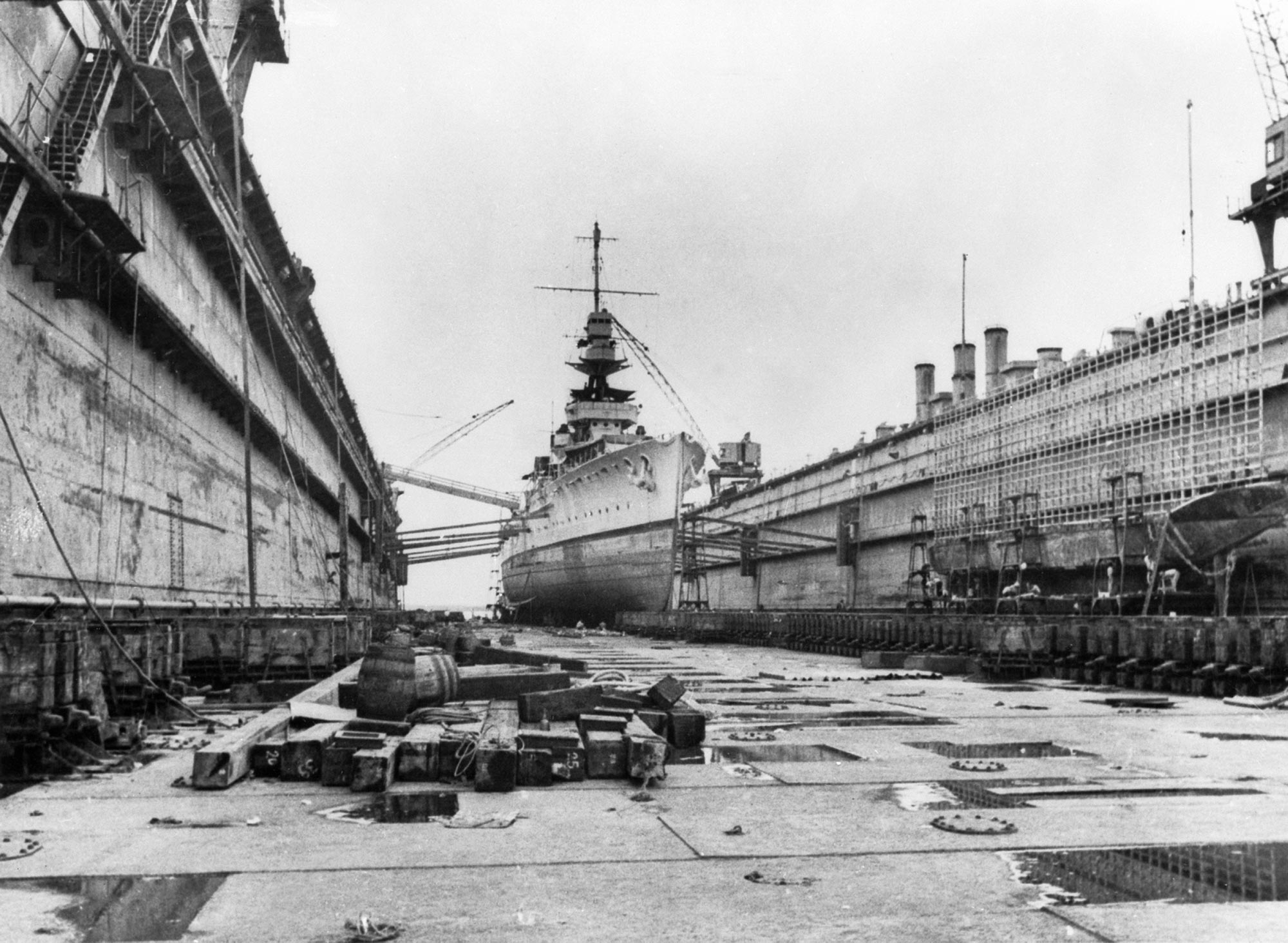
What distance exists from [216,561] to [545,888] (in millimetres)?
18730

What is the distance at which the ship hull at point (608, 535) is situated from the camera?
1954 inches

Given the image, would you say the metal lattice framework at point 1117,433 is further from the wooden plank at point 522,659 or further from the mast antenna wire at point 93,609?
the mast antenna wire at point 93,609

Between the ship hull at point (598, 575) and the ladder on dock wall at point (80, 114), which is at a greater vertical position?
the ladder on dock wall at point (80, 114)

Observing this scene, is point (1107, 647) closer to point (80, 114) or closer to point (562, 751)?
point (562, 751)

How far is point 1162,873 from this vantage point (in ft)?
15.0

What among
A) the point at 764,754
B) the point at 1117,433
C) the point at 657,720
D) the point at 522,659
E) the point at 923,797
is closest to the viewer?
the point at 923,797

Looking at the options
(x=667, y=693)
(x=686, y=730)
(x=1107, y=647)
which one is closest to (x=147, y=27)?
(x=667, y=693)

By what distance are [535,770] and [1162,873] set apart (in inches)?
137

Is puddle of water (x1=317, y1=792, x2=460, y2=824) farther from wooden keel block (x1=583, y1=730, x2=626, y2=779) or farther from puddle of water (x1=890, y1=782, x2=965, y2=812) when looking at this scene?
puddle of water (x1=890, y1=782, x2=965, y2=812)

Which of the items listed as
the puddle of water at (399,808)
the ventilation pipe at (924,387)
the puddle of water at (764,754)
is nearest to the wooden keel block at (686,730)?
the puddle of water at (764,754)

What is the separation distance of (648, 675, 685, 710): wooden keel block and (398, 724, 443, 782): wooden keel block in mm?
2603

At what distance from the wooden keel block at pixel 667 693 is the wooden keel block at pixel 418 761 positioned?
2.60m

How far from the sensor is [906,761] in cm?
793

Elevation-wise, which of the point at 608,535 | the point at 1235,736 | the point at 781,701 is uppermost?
the point at 608,535
